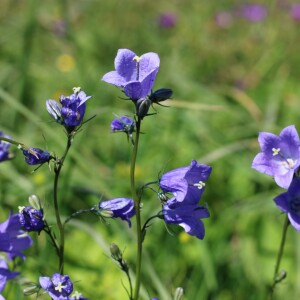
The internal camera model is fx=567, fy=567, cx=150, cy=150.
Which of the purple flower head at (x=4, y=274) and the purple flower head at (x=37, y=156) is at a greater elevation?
the purple flower head at (x=37, y=156)

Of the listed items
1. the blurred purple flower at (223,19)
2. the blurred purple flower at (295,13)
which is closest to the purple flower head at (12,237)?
the blurred purple flower at (223,19)

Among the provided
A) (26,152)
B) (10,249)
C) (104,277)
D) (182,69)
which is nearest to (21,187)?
(104,277)

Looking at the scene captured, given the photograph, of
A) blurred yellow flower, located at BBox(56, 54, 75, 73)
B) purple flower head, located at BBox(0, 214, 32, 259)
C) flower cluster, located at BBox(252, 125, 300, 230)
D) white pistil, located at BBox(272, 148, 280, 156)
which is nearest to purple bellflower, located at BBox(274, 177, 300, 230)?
flower cluster, located at BBox(252, 125, 300, 230)

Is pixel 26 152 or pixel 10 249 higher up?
pixel 26 152

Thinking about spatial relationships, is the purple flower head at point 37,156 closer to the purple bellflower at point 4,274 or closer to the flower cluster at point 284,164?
the purple bellflower at point 4,274

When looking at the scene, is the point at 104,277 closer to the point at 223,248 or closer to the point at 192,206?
the point at 223,248

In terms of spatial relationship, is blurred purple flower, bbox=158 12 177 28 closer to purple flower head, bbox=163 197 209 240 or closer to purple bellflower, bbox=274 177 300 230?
purple bellflower, bbox=274 177 300 230
